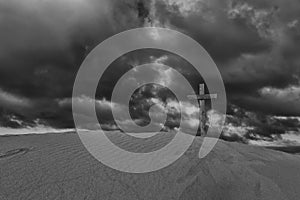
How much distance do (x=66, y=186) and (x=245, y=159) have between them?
4768mm

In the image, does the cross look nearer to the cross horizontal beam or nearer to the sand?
the cross horizontal beam

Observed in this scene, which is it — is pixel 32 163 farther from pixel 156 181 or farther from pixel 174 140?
pixel 174 140

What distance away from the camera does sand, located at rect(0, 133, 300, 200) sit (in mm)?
5216

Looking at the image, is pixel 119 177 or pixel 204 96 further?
pixel 204 96

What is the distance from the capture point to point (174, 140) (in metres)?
8.27

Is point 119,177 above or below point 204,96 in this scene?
below

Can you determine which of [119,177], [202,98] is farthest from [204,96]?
[119,177]

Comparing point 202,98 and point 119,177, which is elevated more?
point 202,98

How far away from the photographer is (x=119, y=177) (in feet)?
19.2

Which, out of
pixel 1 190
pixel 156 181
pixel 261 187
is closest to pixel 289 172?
pixel 261 187

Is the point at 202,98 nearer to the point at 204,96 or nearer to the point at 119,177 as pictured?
the point at 204,96

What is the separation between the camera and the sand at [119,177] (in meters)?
5.22

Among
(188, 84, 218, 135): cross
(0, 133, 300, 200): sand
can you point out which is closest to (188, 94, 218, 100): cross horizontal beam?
(188, 84, 218, 135): cross

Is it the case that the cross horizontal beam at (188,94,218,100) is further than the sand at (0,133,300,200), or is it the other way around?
the cross horizontal beam at (188,94,218,100)
